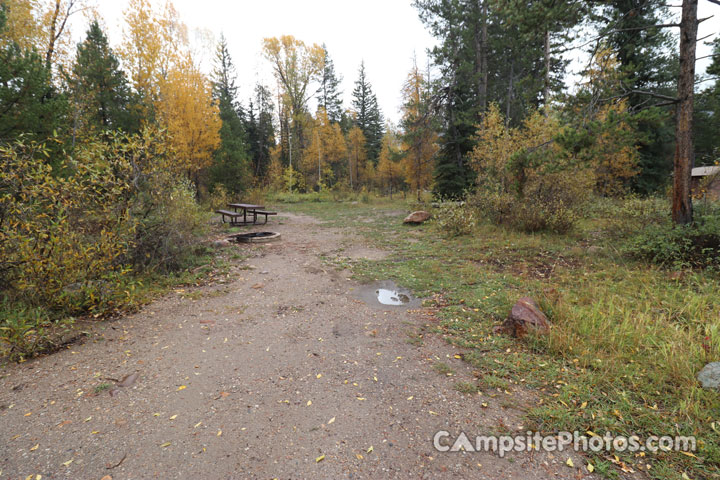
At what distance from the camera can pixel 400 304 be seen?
473 centimetres

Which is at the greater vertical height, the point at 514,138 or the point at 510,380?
the point at 514,138

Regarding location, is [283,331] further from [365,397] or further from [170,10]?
[170,10]

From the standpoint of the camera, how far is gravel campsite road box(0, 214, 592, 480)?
195 centimetres

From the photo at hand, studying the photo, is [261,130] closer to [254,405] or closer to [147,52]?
[147,52]

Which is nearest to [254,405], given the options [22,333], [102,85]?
[22,333]

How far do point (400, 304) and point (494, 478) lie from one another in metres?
2.92

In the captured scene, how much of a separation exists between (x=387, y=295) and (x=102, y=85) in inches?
615

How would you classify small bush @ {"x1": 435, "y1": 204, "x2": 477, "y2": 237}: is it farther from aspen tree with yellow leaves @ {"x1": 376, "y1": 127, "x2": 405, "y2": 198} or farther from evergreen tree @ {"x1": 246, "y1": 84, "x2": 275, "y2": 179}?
evergreen tree @ {"x1": 246, "y1": 84, "x2": 275, "y2": 179}

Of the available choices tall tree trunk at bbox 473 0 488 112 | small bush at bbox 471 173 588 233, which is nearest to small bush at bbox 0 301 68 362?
small bush at bbox 471 173 588 233

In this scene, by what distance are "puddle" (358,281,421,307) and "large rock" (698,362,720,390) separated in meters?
2.92

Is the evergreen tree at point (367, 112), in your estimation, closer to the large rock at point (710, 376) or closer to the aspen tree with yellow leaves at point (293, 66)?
the aspen tree with yellow leaves at point (293, 66)

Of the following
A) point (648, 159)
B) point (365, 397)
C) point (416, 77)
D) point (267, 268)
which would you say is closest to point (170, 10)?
point (416, 77)

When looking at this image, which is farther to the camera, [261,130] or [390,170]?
[261,130]

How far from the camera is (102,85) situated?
42.3 feet
